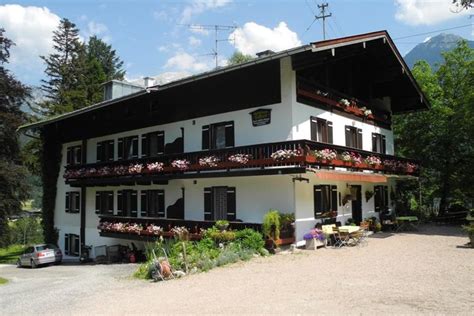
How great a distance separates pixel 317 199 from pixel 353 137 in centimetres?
553

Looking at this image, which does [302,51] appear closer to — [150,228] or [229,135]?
[229,135]

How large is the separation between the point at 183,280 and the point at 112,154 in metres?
16.5

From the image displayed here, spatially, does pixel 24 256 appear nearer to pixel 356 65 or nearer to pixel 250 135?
pixel 250 135

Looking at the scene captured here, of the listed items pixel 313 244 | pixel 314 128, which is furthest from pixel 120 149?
pixel 313 244

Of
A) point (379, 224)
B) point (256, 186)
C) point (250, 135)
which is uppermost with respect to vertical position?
point (250, 135)

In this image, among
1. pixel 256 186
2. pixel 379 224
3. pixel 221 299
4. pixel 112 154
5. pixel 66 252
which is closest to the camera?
pixel 221 299

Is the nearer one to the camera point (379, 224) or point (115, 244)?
point (379, 224)

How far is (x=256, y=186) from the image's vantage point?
61.0 ft

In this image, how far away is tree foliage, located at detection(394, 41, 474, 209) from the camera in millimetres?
28359

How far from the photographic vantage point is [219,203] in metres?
20.2

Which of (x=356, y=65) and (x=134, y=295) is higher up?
(x=356, y=65)

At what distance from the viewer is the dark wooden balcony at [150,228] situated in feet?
59.2

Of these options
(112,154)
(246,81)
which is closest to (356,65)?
(246,81)

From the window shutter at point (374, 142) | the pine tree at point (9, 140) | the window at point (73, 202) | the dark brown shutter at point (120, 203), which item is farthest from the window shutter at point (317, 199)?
the pine tree at point (9, 140)
